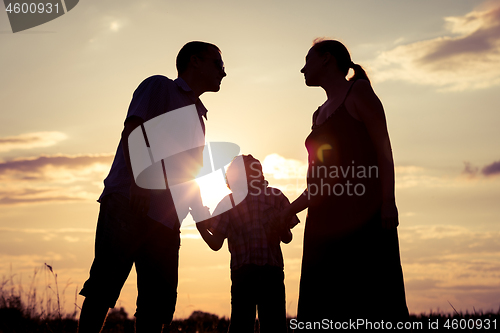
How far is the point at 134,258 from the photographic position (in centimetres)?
343

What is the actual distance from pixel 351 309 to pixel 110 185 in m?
1.80

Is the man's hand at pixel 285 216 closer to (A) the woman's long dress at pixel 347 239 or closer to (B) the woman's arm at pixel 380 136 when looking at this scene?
(A) the woman's long dress at pixel 347 239

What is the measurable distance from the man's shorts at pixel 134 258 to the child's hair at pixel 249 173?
57.6 inches

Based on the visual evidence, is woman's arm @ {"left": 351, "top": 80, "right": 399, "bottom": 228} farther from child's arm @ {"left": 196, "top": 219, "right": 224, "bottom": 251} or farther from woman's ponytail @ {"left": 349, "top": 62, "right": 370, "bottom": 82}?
child's arm @ {"left": 196, "top": 219, "right": 224, "bottom": 251}

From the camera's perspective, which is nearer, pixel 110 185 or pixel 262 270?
pixel 110 185

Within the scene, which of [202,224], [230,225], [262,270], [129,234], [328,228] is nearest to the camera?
[328,228]

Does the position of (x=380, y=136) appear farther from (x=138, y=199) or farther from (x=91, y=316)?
(x=91, y=316)

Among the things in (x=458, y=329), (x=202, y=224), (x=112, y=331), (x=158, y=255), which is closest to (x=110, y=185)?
(x=158, y=255)

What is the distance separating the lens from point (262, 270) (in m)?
4.73

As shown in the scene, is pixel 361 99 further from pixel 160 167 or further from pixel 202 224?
pixel 202 224

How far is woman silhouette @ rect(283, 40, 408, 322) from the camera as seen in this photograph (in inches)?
117

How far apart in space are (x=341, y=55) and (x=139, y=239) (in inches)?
76.7

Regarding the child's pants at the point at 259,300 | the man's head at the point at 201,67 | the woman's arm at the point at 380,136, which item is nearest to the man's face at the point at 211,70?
the man's head at the point at 201,67

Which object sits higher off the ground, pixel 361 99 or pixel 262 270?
pixel 361 99
